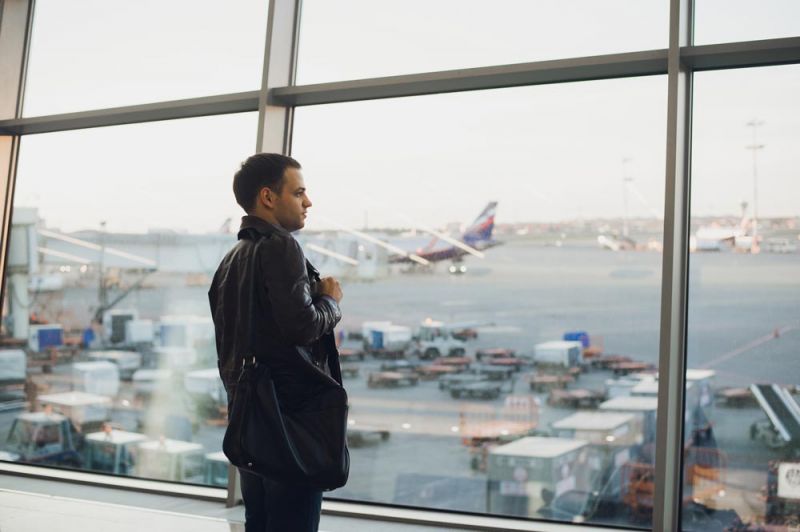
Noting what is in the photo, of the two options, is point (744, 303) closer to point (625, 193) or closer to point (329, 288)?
point (625, 193)

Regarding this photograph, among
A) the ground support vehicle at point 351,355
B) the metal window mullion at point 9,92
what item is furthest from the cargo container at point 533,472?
the metal window mullion at point 9,92

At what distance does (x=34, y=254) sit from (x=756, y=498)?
138 inches

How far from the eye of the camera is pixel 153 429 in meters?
3.81

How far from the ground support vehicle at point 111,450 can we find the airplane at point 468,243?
1.65 m

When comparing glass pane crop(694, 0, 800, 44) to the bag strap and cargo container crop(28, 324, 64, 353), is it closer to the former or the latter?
the bag strap

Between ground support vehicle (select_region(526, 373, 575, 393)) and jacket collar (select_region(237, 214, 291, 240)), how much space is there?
1.49 m

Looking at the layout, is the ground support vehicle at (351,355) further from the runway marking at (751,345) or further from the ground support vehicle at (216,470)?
the runway marking at (751,345)

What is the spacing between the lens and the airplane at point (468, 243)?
3.20 m

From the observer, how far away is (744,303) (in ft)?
9.03

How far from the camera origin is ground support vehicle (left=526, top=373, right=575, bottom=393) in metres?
2.99

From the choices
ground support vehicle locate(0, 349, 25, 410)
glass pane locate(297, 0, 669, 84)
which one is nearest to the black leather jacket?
glass pane locate(297, 0, 669, 84)

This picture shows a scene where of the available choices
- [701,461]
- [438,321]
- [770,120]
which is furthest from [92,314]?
[770,120]

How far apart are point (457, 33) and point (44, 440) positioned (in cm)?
279

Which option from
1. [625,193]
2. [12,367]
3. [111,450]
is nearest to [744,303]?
[625,193]
